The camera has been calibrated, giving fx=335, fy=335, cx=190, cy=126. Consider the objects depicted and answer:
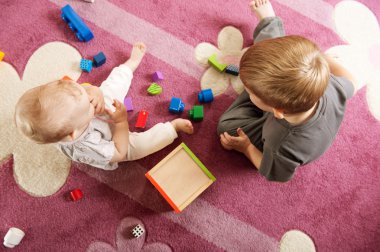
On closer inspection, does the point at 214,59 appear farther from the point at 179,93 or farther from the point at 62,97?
the point at 62,97

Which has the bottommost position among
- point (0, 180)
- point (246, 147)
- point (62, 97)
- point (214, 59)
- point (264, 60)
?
point (0, 180)

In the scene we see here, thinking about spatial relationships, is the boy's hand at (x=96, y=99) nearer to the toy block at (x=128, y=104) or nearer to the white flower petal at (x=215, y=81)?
the toy block at (x=128, y=104)

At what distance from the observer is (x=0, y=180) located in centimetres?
107

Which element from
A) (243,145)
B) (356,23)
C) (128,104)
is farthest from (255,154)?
(356,23)

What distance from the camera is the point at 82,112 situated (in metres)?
0.83

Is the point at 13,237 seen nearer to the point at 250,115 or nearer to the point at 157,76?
the point at 157,76

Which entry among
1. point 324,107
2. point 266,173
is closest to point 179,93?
point 266,173

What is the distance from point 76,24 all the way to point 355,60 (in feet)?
3.40

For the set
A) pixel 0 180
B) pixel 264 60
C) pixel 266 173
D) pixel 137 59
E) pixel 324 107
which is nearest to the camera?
pixel 264 60

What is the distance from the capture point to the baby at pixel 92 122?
0.77 metres

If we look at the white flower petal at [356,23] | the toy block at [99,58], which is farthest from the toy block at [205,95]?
the white flower petal at [356,23]

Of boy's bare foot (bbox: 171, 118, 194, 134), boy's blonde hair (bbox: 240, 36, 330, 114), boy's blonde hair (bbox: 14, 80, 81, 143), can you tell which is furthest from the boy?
boy's blonde hair (bbox: 14, 80, 81, 143)

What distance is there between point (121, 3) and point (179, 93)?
1.36ft

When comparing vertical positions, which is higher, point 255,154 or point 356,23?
point 356,23
